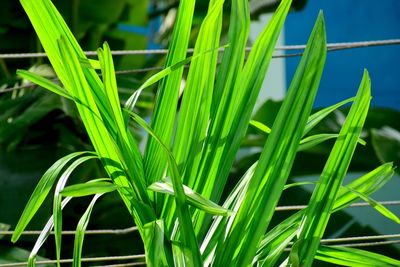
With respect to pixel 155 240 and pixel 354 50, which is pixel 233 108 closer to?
pixel 155 240

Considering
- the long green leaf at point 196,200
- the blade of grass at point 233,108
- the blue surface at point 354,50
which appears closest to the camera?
the long green leaf at point 196,200

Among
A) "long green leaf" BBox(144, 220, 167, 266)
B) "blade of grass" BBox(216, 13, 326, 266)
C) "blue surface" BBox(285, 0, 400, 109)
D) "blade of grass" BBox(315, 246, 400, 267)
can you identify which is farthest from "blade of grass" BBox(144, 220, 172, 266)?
"blue surface" BBox(285, 0, 400, 109)

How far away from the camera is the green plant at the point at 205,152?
2.23 ft

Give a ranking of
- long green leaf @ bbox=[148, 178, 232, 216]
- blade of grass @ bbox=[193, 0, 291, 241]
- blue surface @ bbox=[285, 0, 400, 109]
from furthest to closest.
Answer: blue surface @ bbox=[285, 0, 400, 109]
blade of grass @ bbox=[193, 0, 291, 241]
long green leaf @ bbox=[148, 178, 232, 216]

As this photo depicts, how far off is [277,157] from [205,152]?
0.09m

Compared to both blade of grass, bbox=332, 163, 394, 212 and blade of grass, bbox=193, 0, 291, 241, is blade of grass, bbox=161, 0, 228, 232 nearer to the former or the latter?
blade of grass, bbox=193, 0, 291, 241

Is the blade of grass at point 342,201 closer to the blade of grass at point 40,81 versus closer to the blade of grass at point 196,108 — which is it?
the blade of grass at point 196,108

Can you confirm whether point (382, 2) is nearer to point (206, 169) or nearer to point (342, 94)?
point (342, 94)

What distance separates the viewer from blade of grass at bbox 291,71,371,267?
711 mm

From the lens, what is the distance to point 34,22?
0.71 m

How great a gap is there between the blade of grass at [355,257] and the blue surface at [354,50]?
2151mm

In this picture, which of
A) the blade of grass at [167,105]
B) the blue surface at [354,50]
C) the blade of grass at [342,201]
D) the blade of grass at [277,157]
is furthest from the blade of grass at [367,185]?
the blue surface at [354,50]

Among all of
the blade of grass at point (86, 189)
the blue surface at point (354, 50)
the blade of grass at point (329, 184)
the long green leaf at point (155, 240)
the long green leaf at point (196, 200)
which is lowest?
the long green leaf at point (155, 240)

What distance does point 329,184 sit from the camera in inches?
28.1
